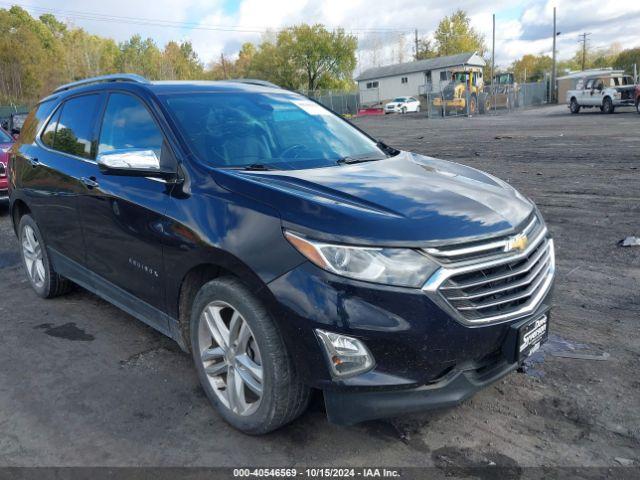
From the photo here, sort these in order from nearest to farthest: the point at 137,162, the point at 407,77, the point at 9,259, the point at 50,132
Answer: the point at 137,162 → the point at 50,132 → the point at 9,259 → the point at 407,77

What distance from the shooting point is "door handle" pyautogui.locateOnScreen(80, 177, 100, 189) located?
12.9 feet

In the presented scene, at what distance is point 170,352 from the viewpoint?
4062 millimetres

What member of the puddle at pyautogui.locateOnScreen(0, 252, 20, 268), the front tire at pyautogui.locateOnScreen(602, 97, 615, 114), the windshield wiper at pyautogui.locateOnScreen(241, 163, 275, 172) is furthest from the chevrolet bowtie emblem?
the front tire at pyautogui.locateOnScreen(602, 97, 615, 114)

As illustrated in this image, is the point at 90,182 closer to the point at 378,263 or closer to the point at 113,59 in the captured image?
the point at 378,263

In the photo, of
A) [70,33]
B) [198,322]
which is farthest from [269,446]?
[70,33]

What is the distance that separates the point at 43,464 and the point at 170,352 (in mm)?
1291

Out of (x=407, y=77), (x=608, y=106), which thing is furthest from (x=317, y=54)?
(x=608, y=106)

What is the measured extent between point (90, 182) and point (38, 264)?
1754 millimetres

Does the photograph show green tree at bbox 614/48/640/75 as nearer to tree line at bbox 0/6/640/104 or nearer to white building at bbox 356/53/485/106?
tree line at bbox 0/6/640/104

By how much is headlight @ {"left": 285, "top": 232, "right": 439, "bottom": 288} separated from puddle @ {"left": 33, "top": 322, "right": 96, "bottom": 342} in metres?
2.64

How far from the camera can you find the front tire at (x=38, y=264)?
5.05 meters

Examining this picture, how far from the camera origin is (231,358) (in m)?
3.02

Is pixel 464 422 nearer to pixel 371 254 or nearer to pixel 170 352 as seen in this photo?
pixel 371 254

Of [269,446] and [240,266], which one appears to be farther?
[269,446]
